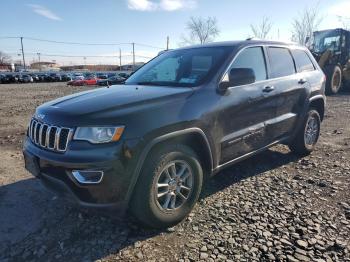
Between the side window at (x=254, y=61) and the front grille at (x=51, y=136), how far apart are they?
213 cm

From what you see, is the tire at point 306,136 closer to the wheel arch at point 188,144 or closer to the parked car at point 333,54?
the wheel arch at point 188,144

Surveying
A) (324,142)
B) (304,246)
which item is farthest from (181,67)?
(324,142)

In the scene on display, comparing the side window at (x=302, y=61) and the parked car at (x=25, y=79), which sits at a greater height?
the side window at (x=302, y=61)

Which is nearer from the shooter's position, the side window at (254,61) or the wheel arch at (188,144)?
the wheel arch at (188,144)

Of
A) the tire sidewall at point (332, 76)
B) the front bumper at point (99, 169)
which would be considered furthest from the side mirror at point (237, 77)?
the tire sidewall at point (332, 76)

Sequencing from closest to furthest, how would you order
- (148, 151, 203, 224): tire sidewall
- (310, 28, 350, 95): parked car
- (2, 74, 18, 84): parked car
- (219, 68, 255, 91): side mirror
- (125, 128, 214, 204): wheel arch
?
(125, 128, 214, 204): wheel arch, (148, 151, 203, 224): tire sidewall, (219, 68, 255, 91): side mirror, (310, 28, 350, 95): parked car, (2, 74, 18, 84): parked car

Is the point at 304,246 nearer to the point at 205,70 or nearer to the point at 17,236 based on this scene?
the point at 205,70

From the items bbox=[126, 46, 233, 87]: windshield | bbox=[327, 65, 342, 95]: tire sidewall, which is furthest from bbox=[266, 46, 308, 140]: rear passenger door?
bbox=[327, 65, 342, 95]: tire sidewall

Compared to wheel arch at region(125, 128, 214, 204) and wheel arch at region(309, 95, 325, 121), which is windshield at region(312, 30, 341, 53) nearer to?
wheel arch at region(309, 95, 325, 121)

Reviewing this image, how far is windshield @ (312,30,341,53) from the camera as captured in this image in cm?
1572

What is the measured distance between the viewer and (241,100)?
3938mm

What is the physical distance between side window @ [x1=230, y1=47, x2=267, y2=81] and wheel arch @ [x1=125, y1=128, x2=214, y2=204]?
111 cm

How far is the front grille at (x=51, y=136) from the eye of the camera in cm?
297

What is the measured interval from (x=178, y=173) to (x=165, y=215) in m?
0.43
